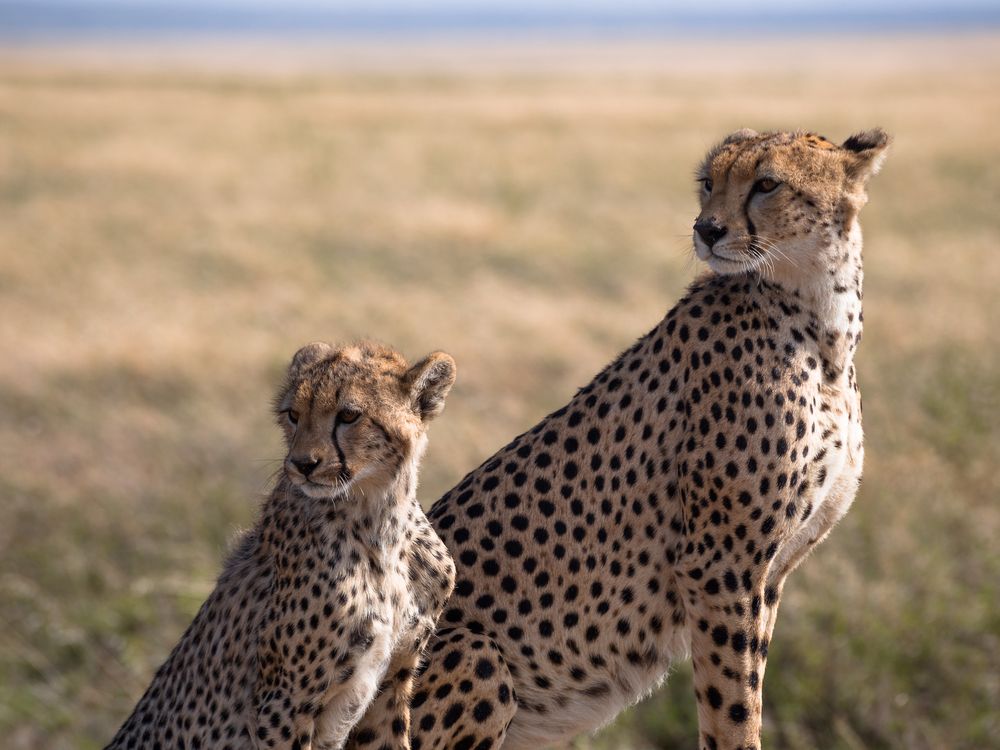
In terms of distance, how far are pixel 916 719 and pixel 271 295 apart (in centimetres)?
989

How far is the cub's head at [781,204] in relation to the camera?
2.48 meters

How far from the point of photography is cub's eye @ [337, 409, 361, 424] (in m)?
2.22

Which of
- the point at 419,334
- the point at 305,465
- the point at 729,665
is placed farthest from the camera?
the point at 419,334

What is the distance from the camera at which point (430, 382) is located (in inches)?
90.1

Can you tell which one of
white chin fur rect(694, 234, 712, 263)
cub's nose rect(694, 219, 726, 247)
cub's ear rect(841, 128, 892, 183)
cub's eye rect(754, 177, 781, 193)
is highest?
cub's ear rect(841, 128, 892, 183)

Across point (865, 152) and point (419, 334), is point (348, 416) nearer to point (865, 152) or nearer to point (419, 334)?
point (865, 152)

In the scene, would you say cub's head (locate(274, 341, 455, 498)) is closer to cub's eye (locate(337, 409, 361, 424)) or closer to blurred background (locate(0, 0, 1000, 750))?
cub's eye (locate(337, 409, 361, 424))

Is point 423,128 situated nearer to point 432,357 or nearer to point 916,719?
point 916,719

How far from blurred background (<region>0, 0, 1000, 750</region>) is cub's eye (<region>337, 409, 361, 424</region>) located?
36.6 inches

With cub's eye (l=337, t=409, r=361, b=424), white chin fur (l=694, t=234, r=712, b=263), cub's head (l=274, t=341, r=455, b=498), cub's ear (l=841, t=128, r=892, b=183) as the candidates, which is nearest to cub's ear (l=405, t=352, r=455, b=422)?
cub's head (l=274, t=341, r=455, b=498)

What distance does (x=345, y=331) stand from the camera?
11938 mm

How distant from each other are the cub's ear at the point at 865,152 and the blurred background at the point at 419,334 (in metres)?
0.67

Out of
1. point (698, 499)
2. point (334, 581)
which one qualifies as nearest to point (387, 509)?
point (334, 581)

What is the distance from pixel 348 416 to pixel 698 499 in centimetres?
79
